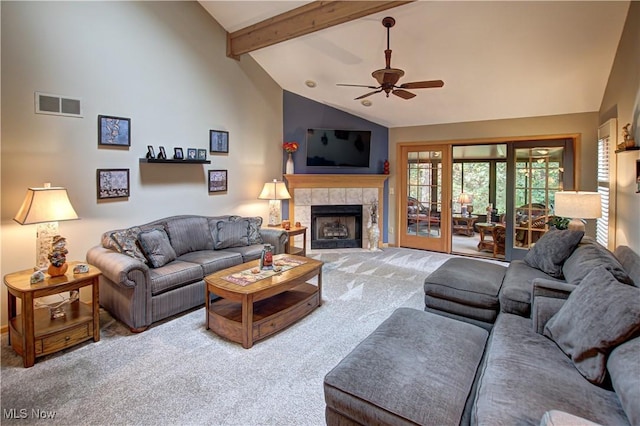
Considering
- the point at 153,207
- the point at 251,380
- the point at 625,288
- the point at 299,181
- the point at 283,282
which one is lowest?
the point at 251,380

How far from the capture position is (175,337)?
310cm

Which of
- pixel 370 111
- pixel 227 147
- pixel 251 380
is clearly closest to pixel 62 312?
pixel 251 380

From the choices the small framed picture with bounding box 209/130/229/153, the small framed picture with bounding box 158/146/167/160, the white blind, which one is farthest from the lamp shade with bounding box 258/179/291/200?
the white blind

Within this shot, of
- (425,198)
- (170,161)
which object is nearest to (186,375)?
(170,161)

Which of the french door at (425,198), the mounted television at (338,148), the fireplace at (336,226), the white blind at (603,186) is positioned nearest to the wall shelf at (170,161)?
the mounted television at (338,148)

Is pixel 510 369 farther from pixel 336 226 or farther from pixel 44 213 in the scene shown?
pixel 336 226

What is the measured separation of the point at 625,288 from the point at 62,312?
4128 mm

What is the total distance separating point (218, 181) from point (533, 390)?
4.54 metres

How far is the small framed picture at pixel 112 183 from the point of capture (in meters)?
3.79

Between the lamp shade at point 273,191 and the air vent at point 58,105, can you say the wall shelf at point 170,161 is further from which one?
the lamp shade at point 273,191

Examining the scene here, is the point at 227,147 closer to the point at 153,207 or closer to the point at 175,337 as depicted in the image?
the point at 153,207

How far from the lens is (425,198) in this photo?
264 inches

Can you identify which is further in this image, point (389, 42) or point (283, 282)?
point (389, 42)

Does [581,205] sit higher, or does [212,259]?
[581,205]
